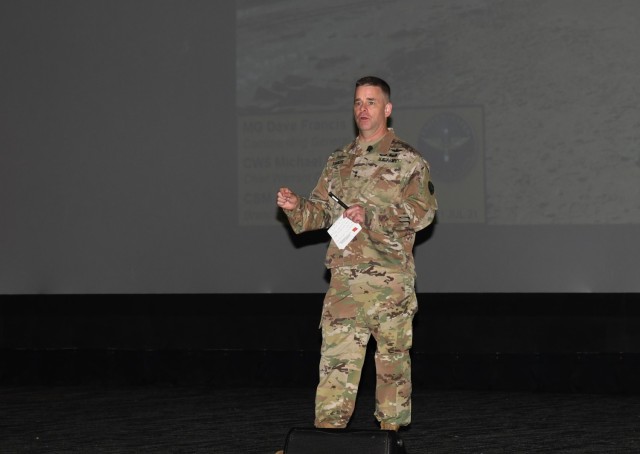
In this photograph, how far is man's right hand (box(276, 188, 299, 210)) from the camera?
368 centimetres

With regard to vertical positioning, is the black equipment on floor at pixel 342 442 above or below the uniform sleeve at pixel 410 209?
below

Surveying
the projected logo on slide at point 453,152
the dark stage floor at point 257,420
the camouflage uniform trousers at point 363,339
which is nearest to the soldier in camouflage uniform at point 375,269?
the camouflage uniform trousers at point 363,339

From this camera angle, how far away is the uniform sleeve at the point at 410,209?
3758 mm

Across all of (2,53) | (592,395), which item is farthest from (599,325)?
(2,53)

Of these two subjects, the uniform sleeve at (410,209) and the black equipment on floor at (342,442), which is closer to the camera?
the black equipment on floor at (342,442)

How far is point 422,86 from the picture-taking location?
6.51 m

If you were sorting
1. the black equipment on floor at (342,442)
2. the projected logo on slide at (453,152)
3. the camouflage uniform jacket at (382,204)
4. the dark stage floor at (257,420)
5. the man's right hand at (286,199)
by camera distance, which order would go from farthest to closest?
1. the projected logo on slide at (453,152)
2. the dark stage floor at (257,420)
3. the camouflage uniform jacket at (382,204)
4. the man's right hand at (286,199)
5. the black equipment on floor at (342,442)

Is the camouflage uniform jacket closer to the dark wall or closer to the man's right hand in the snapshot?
the man's right hand

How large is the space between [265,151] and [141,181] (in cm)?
92

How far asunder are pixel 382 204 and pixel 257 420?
78.1 inches

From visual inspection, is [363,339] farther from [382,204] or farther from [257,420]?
[257,420]

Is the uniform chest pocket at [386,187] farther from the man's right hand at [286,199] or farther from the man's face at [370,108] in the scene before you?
the man's right hand at [286,199]

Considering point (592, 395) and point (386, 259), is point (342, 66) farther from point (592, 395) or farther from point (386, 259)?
point (386, 259)

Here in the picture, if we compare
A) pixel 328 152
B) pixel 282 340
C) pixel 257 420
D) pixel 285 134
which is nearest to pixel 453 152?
pixel 328 152
